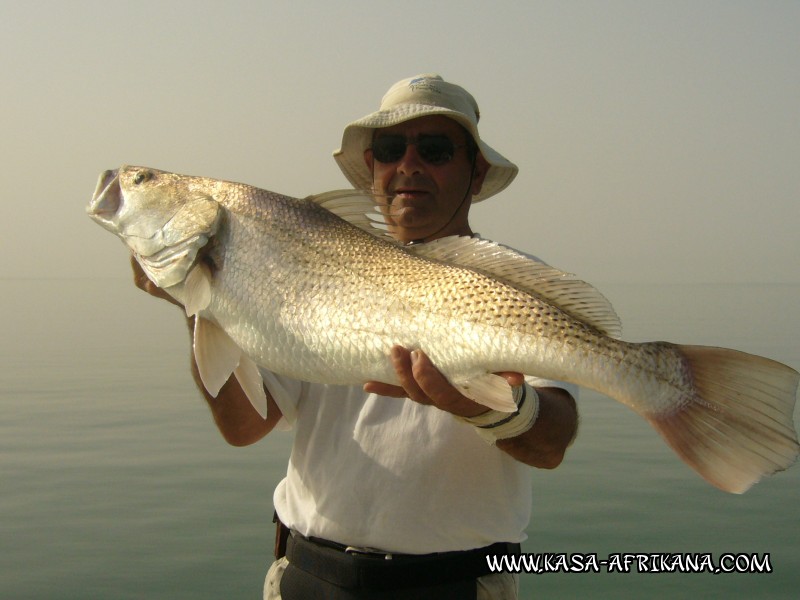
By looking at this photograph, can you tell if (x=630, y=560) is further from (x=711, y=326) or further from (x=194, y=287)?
(x=711, y=326)

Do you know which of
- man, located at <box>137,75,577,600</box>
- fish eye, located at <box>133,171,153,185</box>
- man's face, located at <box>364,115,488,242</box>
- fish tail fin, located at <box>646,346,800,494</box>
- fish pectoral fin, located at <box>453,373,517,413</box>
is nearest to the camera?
fish tail fin, located at <box>646,346,800,494</box>

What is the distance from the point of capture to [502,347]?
8.78 feet

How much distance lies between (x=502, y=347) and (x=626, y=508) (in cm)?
654

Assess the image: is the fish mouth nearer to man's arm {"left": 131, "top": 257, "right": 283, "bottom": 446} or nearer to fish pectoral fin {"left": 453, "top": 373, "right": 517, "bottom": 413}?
man's arm {"left": 131, "top": 257, "right": 283, "bottom": 446}

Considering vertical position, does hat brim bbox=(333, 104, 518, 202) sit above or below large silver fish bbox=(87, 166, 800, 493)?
above

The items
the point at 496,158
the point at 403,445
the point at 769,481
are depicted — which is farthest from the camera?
the point at 769,481

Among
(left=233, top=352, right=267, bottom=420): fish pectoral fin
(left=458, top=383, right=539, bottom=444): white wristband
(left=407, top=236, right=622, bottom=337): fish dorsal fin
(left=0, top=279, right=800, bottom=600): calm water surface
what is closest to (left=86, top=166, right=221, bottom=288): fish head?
(left=233, top=352, right=267, bottom=420): fish pectoral fin

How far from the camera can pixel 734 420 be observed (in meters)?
2.46

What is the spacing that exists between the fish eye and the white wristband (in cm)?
175

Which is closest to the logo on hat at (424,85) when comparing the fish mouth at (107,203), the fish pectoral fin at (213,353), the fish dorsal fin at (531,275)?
the fish dorsal fin at (531,275)

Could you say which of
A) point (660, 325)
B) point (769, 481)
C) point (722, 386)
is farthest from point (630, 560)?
point (660, 325)

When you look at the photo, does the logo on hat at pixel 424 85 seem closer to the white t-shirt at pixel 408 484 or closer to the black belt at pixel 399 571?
the white t-shirt at pixel 408 484

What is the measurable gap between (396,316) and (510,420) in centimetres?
56

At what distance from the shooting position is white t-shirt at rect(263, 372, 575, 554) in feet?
10.2
